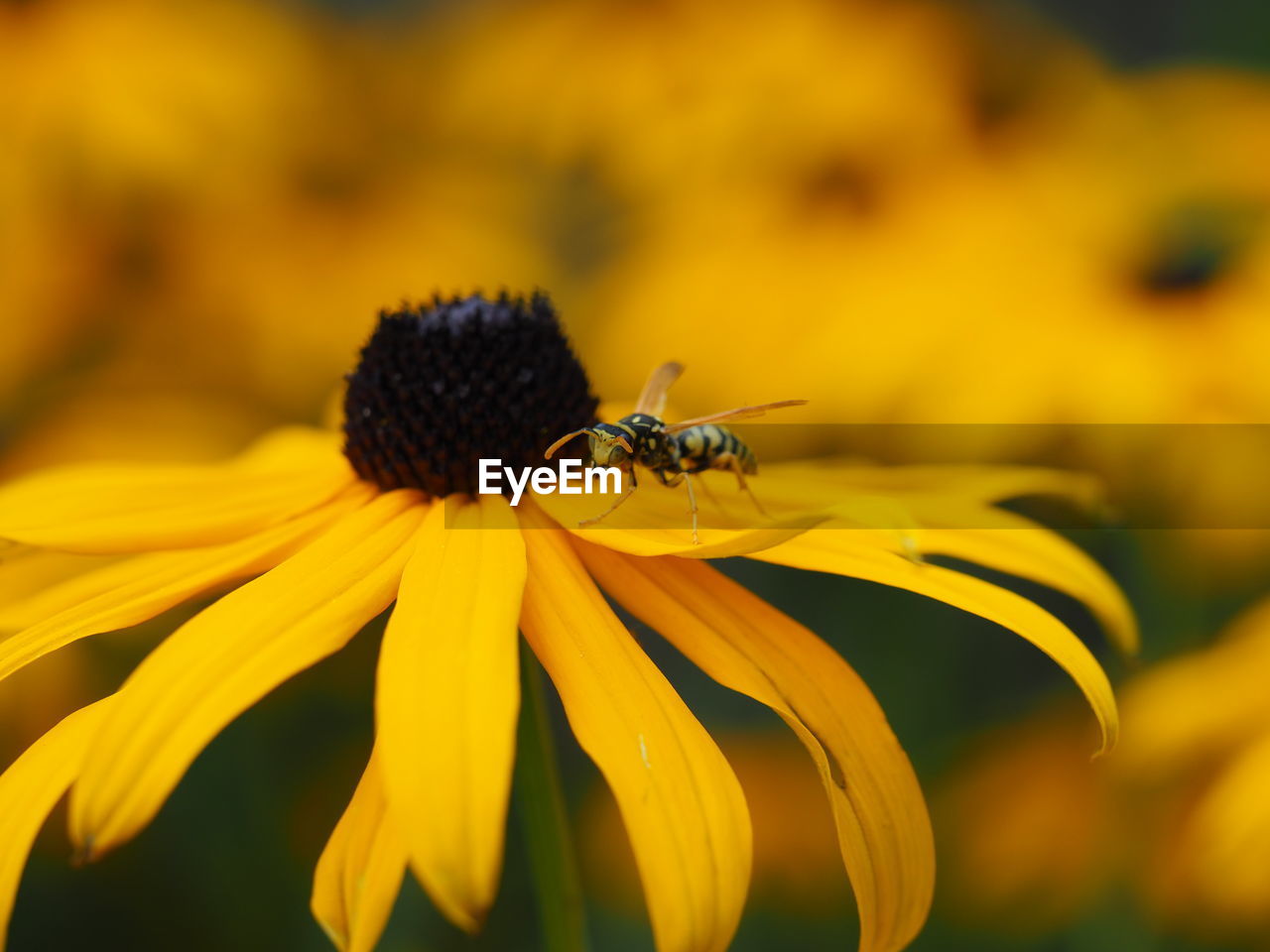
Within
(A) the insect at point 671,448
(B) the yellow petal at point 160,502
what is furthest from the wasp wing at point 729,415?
(B) the yellow petal at point 160,502

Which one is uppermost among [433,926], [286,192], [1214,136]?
[286,192]

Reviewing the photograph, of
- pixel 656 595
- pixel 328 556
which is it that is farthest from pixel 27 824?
pixel 656 595

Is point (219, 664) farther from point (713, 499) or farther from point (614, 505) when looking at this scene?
point (713, 499)

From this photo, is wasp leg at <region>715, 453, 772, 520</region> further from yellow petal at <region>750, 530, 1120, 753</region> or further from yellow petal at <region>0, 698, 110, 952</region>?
yellow petal at <region>0, 698, 110, 952</region>

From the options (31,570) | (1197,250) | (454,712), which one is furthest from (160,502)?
(1197,250)

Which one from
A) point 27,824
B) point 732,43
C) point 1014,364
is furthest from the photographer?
point 732,43

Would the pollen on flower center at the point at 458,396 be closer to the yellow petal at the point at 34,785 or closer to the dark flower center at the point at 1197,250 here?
the yellow petal at the point at 34,785

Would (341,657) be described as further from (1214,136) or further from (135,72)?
(1214,136)

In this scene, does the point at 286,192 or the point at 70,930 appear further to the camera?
the point at 286,192
